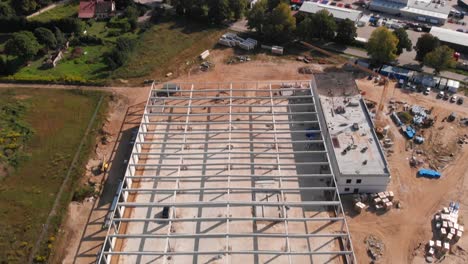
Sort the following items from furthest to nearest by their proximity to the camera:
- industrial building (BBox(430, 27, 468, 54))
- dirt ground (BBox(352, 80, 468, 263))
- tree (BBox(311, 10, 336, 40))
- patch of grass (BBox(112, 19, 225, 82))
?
tree (BBox(311, 10, 336, 40)) → industrial building (BBox(430, 27, 468, 54)) → patch of grass (BBox(112, 19, 225, 82)) → dirt ground (BBox(352, 80, 468, 263))

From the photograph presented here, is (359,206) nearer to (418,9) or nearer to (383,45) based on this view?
(383,45)

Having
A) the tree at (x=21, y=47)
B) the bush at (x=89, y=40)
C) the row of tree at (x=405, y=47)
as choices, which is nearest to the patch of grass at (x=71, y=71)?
the tree at (x=21, y=47)

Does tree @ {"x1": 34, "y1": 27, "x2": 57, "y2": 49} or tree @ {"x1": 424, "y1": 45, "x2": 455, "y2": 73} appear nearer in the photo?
tree @ {"x1": 424, "y1": 45, "x2": 455, "y2": 73}

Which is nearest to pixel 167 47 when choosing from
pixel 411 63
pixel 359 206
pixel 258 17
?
pixel 258 17

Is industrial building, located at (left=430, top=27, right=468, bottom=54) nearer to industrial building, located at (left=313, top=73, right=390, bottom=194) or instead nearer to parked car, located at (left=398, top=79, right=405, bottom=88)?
parked car, located at (left=398, top=79, right=405, bottom=88)

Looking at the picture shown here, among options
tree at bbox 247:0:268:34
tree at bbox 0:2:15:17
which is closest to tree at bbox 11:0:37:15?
tree at bbox 0:2:15:17

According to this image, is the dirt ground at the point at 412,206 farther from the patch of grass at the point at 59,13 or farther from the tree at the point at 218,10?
the patch of grass at the point at 59,13
